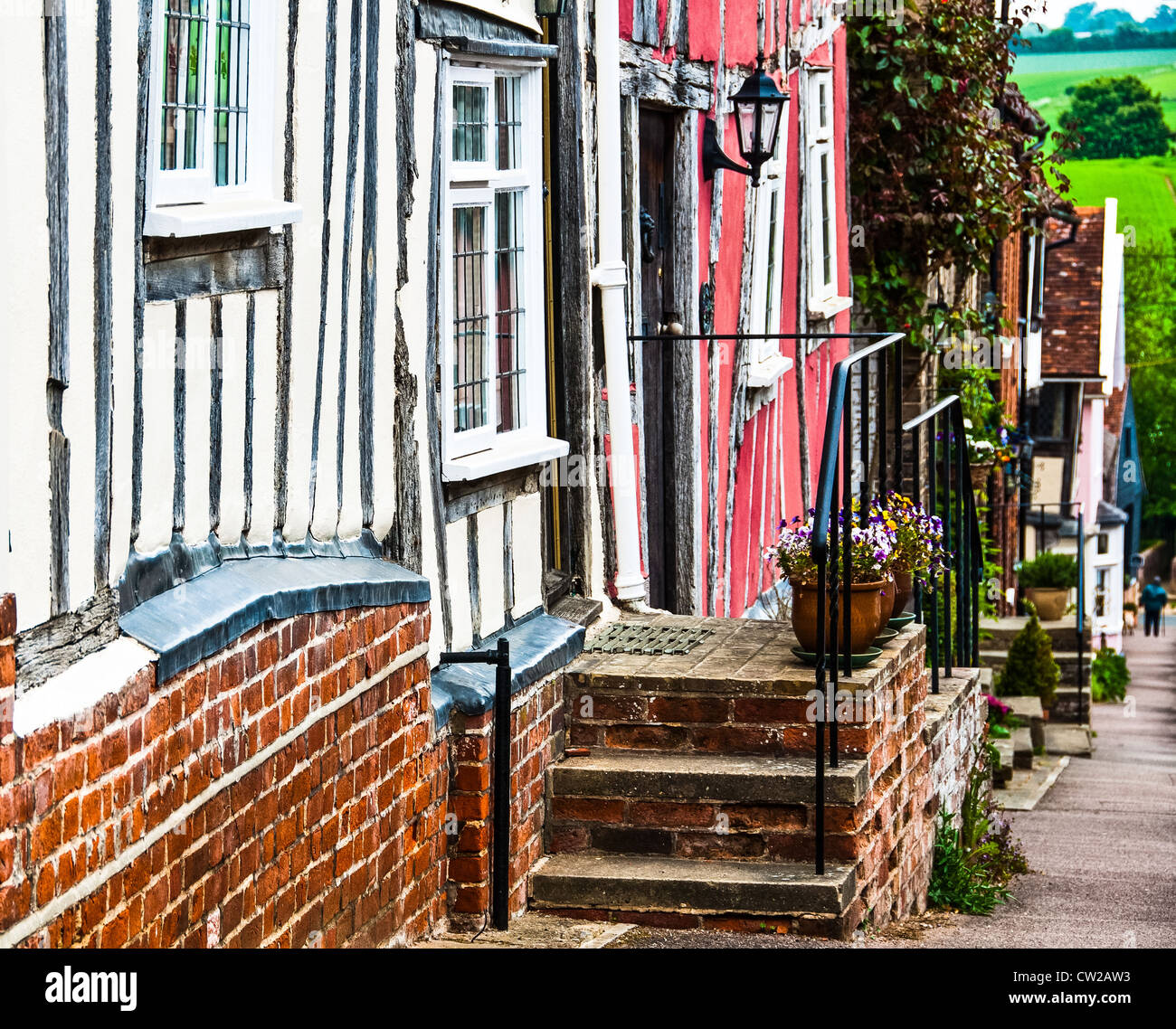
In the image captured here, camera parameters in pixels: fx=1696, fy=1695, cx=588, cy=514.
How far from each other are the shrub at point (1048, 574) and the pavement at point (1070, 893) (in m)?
6.55

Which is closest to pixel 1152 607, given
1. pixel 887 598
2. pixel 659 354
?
pixel 659 354

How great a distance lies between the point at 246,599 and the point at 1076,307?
29782mm

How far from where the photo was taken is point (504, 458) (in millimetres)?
5793

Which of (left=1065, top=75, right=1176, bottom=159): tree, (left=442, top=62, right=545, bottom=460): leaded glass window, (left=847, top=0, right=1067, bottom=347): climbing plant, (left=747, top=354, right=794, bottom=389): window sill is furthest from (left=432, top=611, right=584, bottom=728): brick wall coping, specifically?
(left=1065, top=75, right=1176, bottom=159): tree

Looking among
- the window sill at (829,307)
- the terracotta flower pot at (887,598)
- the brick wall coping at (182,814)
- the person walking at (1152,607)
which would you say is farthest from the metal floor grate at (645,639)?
the person walking at (1152,607)

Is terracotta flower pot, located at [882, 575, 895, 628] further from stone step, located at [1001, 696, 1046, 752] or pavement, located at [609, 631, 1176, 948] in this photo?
stone step, located at [1001, 696, 1046, 752]

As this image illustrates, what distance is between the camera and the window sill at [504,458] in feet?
17.8

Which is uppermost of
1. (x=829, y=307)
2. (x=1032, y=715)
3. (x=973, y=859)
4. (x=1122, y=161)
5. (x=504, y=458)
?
(x=1122, y=161)

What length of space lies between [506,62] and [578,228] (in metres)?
0.83

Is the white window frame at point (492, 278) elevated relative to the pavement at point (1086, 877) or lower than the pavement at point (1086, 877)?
elevated

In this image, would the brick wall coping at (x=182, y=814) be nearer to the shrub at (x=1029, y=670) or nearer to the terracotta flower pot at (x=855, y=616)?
the terracotta flower pot at (x=855, y=616)

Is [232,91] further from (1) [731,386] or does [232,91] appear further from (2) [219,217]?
(1) [731,386]
